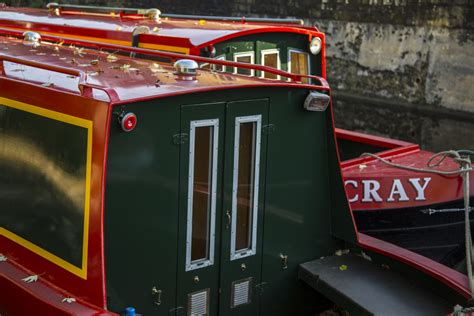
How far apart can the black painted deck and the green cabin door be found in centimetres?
48

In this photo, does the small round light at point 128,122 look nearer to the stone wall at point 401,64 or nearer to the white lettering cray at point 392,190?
the white lettering cray at point 392,190

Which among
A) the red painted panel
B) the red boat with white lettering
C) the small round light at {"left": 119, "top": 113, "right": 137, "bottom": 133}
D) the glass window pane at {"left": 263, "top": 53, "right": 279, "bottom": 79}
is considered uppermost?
the glass window pane at {"left": 263, "top": 53, "right": 279, "bottom": 79}

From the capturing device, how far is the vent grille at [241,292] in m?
4.84

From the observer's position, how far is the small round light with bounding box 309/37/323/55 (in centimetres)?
789

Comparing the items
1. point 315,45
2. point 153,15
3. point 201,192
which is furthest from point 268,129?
point 153,15

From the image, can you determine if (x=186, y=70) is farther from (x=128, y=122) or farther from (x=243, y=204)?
(x=243, y=204)

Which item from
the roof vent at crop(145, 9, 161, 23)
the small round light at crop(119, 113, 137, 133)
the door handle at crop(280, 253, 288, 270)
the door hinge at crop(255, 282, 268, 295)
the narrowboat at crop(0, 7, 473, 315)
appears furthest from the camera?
the roof vent at crop(145, 9, 161, 23)

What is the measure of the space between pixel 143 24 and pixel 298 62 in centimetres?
168

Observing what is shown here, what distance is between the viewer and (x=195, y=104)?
14.5 ft

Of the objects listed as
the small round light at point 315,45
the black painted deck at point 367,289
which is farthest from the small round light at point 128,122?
the small round light at point 315,45

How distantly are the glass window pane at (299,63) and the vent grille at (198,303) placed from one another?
3.71m

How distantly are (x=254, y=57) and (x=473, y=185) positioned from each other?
8.72 feet

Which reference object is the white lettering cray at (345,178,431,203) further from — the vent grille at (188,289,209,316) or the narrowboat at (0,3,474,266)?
the vent grille at (188,289,209,316)

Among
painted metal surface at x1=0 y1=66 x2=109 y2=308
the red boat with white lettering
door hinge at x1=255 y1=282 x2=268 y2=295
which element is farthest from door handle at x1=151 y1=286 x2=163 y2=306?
the red boat with white lettering
